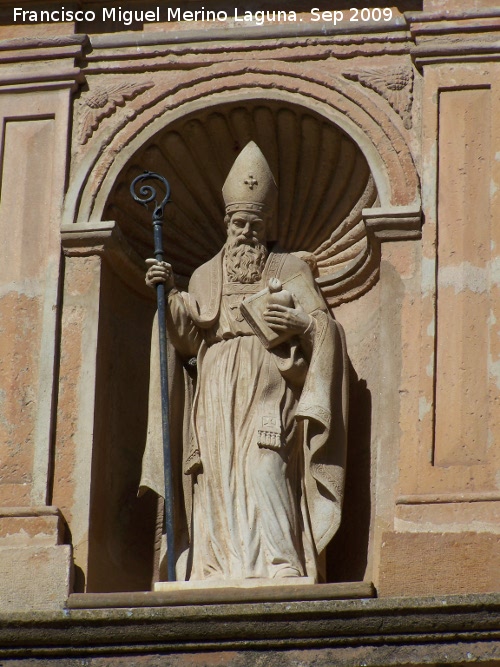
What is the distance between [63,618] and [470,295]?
2.35 m

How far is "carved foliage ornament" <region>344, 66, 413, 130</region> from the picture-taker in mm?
9898

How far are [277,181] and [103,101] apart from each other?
0.97m

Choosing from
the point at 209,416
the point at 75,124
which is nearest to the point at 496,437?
the point at 209,416

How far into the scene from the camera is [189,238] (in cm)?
1048

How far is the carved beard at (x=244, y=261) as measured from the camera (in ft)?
32.1

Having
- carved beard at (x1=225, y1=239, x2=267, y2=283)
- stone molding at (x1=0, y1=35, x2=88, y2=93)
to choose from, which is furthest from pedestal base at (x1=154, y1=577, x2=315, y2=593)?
stone molding at (x1=0, y1=35, x2=88, y2=93)

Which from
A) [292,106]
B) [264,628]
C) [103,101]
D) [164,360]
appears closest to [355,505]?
[164,360]

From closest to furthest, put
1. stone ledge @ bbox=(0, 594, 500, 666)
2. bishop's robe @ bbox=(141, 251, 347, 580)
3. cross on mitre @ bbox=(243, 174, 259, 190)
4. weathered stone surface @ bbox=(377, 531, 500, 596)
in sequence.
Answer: stone ledge @ bbox=(0, 594, 500, 666) < weathered stone surface @ bbox=(377, 531, 500, 596) < bishop's robe @ bbox=(141, 251, 347, 580) < cross on mitre @ bbox=(243, 174, 259, 190)

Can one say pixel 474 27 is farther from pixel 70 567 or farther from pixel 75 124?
pixel 70 567

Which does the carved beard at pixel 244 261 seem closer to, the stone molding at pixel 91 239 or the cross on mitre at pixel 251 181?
the cross on mitre at pixel 251 181

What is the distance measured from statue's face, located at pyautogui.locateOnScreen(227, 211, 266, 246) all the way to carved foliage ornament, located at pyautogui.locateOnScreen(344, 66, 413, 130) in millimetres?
820

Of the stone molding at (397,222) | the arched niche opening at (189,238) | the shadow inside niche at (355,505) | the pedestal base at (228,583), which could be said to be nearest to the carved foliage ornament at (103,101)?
the arched niche opening at (189,238)

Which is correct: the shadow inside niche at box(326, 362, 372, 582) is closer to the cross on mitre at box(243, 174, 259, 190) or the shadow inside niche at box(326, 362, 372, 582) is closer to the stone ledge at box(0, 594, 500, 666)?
the cross on mitre at box(243, 174, 259, 190)

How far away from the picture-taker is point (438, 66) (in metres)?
9.88
